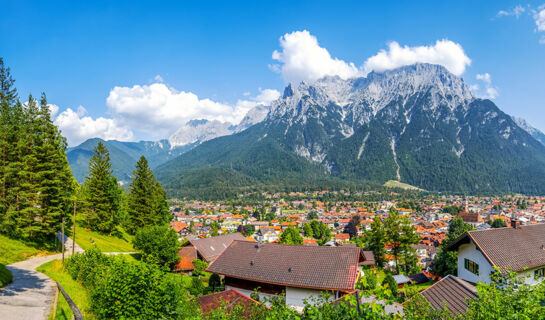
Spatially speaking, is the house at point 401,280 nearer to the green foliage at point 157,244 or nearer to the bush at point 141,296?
the green foliage at point 157,244

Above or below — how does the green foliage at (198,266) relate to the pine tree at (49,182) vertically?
below

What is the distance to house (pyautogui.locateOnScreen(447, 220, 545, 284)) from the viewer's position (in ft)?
63.8

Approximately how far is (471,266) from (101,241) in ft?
131

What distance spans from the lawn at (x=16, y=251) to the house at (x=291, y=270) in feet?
49.0

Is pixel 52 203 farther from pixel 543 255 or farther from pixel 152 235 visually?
pixel 543 255

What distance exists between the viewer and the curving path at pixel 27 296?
1161cm

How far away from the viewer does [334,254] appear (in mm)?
22359

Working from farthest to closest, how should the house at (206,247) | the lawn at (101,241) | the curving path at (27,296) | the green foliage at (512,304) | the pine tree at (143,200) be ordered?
the pine tree at (143,200)
the house at (206,247)
the lawn at (101,241)
the curving path at (27,296)
the green foliage at (512,304)

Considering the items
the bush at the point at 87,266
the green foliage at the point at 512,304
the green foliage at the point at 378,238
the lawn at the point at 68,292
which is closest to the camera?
the green foliage at the point at 512,304

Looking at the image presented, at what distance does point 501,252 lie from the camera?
19938 millimetres

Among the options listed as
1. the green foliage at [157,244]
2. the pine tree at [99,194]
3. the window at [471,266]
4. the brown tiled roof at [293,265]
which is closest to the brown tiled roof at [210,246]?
the green foliage at [157,244]

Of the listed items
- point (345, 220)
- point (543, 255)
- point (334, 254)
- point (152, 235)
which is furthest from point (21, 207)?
point (345, 220)

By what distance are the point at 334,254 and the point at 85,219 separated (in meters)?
35.9

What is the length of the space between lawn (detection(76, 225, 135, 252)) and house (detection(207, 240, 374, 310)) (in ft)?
54.0
